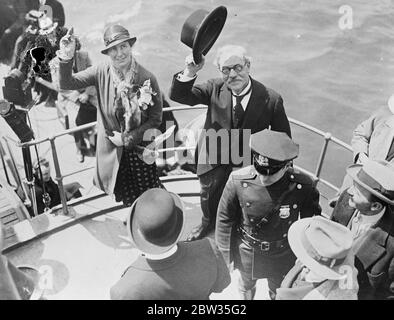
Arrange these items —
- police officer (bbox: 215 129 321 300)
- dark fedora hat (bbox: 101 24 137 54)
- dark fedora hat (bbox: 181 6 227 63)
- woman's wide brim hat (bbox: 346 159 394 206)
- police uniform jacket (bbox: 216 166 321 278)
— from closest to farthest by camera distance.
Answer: woman's wide brim hat (bbox: 346 159 394 206), police officer (bbox: 215 129 321 300), police uniform jacket (bbox: 216 166 321 278), dark fedora hat (bbox: 181 6 227 63), dark fedora hat (bbox: 101 24 137 54)

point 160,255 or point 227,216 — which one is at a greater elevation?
point 160,255

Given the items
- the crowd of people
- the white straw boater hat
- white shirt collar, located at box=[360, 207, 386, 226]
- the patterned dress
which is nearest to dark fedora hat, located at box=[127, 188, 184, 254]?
the crowd of people

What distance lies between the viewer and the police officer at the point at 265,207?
2422mm

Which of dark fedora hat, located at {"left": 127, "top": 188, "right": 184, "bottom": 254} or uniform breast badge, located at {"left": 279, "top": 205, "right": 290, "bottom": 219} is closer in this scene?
dark fedora hat, located at {"left": 127, "top": 188, "right": 184, "bottom": 254}

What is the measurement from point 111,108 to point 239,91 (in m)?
1.04

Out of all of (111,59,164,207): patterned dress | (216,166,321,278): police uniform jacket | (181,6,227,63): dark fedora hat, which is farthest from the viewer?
(111,59,164,207): patterned dress

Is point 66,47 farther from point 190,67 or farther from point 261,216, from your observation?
point 261,216

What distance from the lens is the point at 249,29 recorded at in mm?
6047

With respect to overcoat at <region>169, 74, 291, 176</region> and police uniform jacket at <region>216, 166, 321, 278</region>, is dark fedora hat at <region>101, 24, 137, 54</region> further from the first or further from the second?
police uniform jacket at <region>216, 166, 321, 278</region>

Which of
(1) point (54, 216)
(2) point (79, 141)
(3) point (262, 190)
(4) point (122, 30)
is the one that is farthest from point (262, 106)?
(2) point (79, 141)

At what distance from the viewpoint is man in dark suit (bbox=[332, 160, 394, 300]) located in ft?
7.33

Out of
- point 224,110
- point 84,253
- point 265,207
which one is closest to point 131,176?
point 84,253

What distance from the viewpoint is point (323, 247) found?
1936mm

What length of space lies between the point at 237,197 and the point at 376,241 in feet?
2.90
